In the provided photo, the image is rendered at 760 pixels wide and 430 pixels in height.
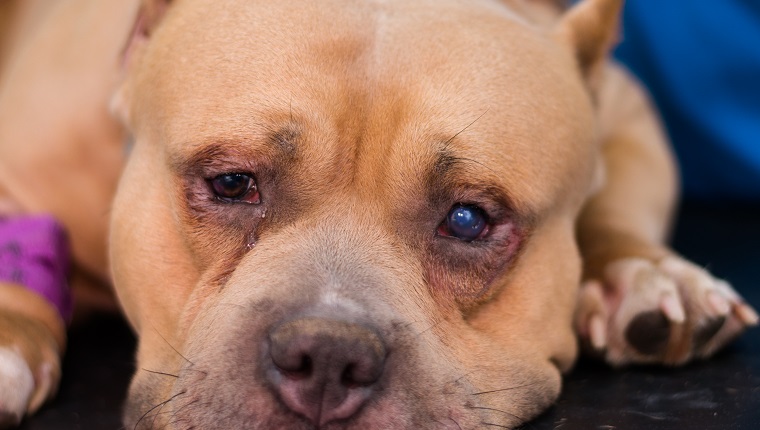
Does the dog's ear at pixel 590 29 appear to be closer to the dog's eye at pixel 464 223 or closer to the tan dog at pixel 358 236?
the tan dog at pixel 358 236

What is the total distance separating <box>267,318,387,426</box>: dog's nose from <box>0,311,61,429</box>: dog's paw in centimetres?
56

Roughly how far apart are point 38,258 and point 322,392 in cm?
103

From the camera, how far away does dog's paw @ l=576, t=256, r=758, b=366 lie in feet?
6.38

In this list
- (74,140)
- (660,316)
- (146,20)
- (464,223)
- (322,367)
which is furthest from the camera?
(74,140)

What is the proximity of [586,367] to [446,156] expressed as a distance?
25.6 inches

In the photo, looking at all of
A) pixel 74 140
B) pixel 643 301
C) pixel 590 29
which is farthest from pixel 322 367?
pixel 74 140

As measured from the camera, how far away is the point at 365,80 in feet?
5.67

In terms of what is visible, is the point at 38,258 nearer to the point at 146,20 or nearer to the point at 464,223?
the point at 146,20

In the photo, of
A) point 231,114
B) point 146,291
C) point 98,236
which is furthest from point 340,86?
point 98,236

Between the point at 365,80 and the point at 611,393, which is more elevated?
the point at 365,80

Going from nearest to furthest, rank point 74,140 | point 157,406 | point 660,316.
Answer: point 157,406 → point 660,316 → point 74,140

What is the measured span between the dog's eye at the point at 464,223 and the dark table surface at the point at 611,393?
0.38 m

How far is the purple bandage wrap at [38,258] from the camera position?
2080 mm

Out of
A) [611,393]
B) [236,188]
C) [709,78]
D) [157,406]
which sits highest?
[709,78]
